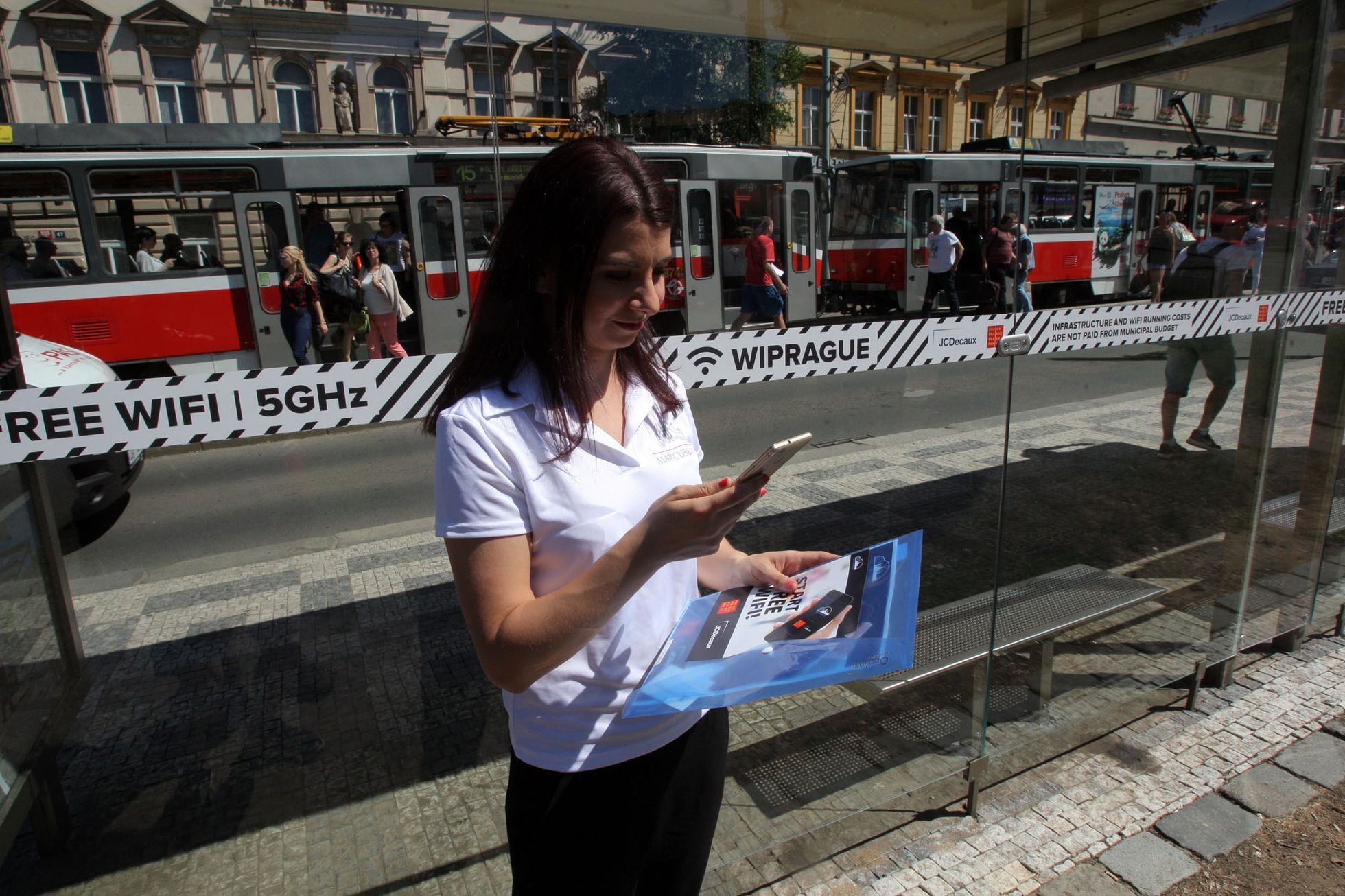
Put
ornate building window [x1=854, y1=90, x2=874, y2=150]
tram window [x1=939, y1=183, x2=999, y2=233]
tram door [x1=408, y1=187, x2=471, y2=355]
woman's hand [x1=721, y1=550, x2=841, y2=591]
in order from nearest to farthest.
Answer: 1. woman's hand [x1=721, y1=550, x2=841, y2=591]
2. tram door [x1=408, y1=187, x2=471, y2=355]
3. tram window [x1=939, y1=183, x2=999, y2=233]
4. ornate building window [x1=854, y1=90, x2=874, y2=150]

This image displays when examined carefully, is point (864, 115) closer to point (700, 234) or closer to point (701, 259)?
point (700, 234)

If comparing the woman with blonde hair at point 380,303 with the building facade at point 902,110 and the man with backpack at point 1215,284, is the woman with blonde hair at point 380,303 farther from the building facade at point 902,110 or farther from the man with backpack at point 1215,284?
the man with backpack at point 1215,284

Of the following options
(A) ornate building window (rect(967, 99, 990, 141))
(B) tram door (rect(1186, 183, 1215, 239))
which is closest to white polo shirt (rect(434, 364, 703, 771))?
(A) ornate building window (rect(967, 99, 990, 141))

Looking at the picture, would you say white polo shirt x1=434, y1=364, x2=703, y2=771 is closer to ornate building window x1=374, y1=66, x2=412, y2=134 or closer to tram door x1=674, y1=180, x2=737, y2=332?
tram door x1=674, y1=180, x2=737, y2=332

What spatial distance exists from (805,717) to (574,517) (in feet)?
6.54

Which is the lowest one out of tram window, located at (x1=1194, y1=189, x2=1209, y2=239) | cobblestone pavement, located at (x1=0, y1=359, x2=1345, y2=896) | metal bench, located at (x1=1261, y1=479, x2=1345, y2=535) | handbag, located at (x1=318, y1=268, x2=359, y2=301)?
cobblestone pavement, located at (x1=0, y1=359, x2=1345, y2=896)

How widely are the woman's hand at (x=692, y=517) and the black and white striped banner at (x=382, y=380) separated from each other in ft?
3.68

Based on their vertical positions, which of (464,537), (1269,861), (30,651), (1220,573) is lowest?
(1269,861)

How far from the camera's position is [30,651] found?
7.23ft

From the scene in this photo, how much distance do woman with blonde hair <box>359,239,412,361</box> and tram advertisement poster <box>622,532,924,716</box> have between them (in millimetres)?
1088

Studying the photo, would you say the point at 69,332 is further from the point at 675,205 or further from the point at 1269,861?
the point at 1269,861

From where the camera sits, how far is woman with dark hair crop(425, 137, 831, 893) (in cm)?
108

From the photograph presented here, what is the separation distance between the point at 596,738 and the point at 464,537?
40 cm

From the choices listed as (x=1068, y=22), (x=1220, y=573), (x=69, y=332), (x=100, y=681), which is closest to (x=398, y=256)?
(x=69, y=332)
